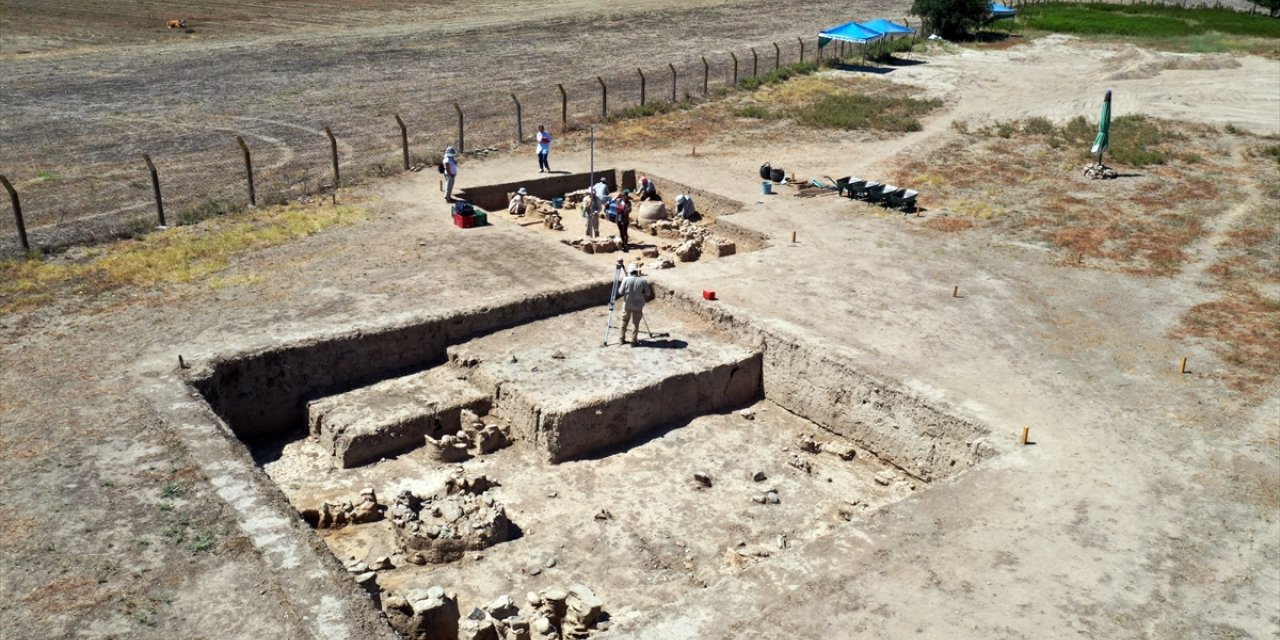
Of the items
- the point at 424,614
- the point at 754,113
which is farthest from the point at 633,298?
the point at 754,113

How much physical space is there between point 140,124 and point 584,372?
21366mm

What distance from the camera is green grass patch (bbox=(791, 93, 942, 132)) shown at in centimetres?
3175

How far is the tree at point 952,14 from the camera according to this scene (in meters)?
49.1

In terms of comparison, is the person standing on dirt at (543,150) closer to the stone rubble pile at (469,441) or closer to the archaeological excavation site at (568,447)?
the archaeological excavation site at (568,447)

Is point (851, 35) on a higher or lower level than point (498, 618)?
higher

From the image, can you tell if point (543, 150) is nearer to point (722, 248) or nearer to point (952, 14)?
point (722, 248)

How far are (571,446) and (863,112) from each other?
870 inches

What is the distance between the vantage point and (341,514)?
1281cm

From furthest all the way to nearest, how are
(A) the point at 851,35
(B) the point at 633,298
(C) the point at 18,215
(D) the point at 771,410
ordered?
(A) the point at 851,35
(C) the point at 18,215
(D) the point at 771,410
(B) the point at 633,298

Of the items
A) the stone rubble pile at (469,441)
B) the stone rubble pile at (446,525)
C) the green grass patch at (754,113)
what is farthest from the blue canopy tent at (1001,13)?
the stone rubble pile at (446,525)

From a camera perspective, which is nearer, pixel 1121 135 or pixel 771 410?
pixel 771 410

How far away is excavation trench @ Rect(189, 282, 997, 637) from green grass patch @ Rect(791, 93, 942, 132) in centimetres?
1624

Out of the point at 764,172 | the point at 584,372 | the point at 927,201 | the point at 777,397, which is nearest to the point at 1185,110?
the point at 927,201

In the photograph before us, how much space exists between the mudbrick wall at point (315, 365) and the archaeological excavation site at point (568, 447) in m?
0.03
